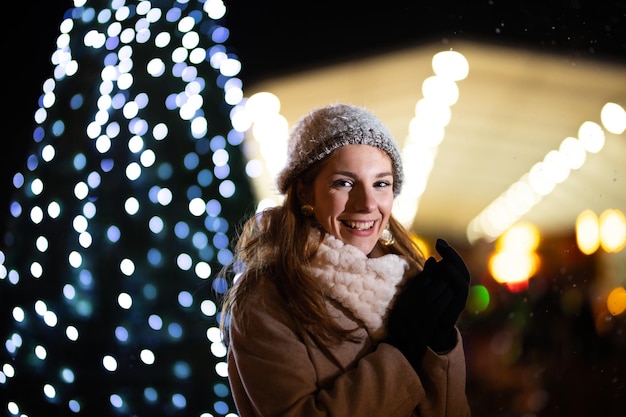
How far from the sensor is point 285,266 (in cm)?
146

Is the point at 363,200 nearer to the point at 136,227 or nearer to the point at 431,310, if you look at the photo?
the point at 431,310

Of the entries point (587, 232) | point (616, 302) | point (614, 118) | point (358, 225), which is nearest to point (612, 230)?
point (587, 232)

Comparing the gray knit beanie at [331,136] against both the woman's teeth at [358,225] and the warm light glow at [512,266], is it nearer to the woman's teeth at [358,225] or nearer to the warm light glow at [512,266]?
the woman's teeth at [358,225]

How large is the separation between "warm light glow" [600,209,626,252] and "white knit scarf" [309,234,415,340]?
2.06ft

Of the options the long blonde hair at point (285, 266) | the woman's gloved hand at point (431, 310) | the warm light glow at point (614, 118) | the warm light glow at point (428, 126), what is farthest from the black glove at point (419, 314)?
the warm light glow at point (614, 118)

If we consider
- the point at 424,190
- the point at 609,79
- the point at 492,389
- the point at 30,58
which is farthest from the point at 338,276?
the point at 30,58

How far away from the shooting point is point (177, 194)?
60.6 inches

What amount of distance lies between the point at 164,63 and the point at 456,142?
0.87 meters

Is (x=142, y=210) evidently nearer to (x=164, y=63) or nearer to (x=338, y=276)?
(x=164, y=63)

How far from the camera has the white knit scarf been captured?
4.68ft

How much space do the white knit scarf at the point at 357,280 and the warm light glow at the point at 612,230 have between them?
24.7 inches

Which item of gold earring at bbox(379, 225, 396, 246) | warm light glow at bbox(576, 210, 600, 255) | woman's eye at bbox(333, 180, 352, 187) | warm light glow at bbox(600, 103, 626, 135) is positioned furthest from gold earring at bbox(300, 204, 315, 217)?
warm light glow at bbox(600, 103, 626, 135)

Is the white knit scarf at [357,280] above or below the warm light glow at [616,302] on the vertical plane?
below

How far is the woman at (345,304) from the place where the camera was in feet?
4.45
